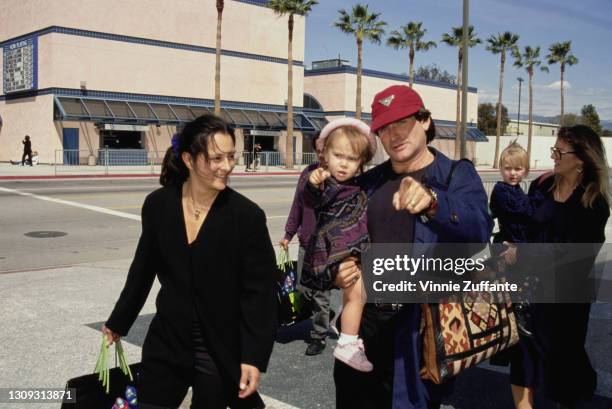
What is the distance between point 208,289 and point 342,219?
2.22 feet

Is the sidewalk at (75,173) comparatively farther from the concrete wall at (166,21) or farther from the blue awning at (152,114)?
the concrete wall at (166,21)

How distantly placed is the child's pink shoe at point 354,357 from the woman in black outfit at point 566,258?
1.26m

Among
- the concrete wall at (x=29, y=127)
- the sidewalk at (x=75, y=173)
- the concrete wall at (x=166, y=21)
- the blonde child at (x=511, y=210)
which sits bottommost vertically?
the sidewalk at (x=75, y=173)

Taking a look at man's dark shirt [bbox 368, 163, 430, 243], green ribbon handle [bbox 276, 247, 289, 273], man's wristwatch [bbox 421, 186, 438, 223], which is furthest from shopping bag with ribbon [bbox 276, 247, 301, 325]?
man's wristwatch [bbox 421, 186, 438, 223]

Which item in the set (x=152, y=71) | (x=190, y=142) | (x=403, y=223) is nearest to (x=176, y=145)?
(x=190, y=142)

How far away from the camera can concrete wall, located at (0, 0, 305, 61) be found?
38.0 metres

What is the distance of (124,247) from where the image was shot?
11.1 meters

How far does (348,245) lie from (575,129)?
2.05 m

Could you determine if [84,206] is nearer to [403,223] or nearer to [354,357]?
[354,357]

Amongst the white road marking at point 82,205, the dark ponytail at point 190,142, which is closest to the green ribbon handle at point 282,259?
the dark ponytail at point 190,142

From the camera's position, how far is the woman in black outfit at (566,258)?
3725 millimetres

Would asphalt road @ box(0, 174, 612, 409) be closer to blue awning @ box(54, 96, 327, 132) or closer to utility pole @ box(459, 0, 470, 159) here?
utility pole @ box(459, 0, 470, 159)

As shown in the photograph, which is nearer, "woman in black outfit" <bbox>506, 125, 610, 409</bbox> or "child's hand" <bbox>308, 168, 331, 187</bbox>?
"child's hand" <bbox>308, 168, 331, 187</bbox>

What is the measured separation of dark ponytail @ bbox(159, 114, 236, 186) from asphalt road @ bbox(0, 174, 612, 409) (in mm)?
2099
